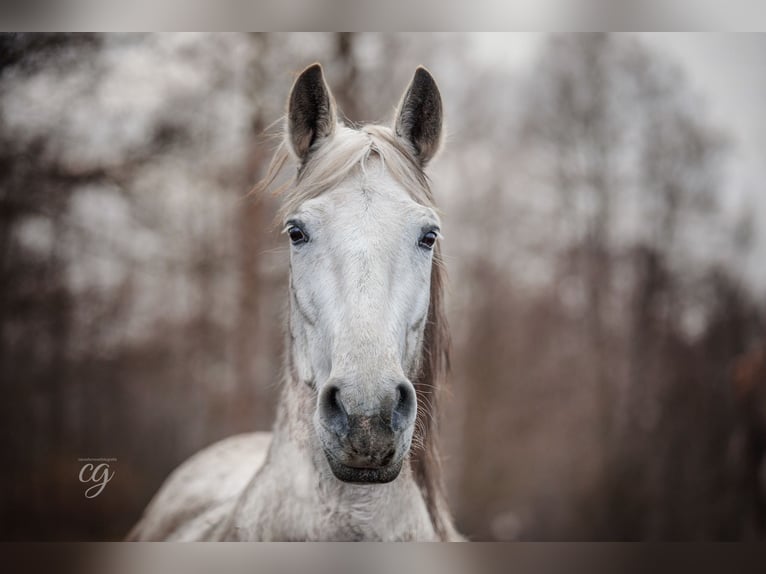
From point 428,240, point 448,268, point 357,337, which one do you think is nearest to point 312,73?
point 428,240

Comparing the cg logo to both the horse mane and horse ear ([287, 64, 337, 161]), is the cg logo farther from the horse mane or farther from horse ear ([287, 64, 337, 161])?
horse ear ([287, 64, 337, 161])

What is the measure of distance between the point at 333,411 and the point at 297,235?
553 millimetres

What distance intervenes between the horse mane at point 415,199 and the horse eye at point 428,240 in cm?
10

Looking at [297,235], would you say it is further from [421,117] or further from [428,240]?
[421,117]

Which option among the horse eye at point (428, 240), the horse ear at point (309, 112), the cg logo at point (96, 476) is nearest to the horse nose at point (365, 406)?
the horse eye at point (428, 240)

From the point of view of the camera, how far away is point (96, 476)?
2988 mm

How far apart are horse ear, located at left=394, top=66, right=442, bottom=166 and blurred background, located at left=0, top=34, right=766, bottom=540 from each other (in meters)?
1.17

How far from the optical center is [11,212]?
3.19m

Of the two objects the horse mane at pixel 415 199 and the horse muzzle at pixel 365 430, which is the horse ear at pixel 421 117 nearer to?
the horse mane at pixel 415 199

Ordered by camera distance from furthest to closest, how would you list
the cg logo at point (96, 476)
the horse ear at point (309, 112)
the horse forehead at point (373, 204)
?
the cg logo at point (96, 476), the horse ear at point (309, 112), the horse forehead at point (373, 204)

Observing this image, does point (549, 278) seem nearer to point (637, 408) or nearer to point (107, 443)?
point (637, 408)

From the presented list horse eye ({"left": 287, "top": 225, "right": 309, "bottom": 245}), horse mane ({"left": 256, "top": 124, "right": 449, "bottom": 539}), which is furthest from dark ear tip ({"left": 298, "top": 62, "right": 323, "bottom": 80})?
horse eye ({"left": 287, "top": 225, "right": 309, "bottom": 245})

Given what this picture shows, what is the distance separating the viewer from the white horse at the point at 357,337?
5.14 feet

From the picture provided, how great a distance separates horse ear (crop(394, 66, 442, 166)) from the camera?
207 centimetres
